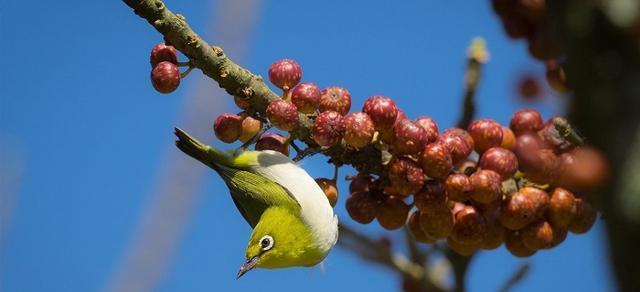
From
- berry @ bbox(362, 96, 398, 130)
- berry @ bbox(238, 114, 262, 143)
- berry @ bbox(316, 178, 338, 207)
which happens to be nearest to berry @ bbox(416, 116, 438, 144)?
berry @ bbox(362, 96, 398, 130)

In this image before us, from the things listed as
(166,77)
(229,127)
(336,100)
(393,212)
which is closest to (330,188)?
(393,212)

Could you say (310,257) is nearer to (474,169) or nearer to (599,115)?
(474,169)

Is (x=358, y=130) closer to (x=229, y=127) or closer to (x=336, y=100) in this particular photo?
(x=336, y=100)

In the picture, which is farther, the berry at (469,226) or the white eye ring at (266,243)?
the white eye ring at (266,243)

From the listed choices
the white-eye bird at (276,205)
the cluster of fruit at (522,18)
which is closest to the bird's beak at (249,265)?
the white-eye bird at (276,205)

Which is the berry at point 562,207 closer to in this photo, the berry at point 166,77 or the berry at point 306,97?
the berry at point 306,97

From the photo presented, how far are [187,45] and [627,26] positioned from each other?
88.1 inches

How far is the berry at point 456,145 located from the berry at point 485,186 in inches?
4.2

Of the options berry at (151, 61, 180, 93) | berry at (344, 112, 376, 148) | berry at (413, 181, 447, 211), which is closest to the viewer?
berry at (151, 61, 180, 93)

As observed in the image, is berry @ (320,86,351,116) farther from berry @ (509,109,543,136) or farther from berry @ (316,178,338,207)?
berry @ (509,109,543,136)

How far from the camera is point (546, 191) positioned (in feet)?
11.1

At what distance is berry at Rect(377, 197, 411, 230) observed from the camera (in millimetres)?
3367

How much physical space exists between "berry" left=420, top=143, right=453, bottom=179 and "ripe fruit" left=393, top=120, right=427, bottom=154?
0.13 feet

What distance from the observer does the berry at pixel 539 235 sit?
332cm
